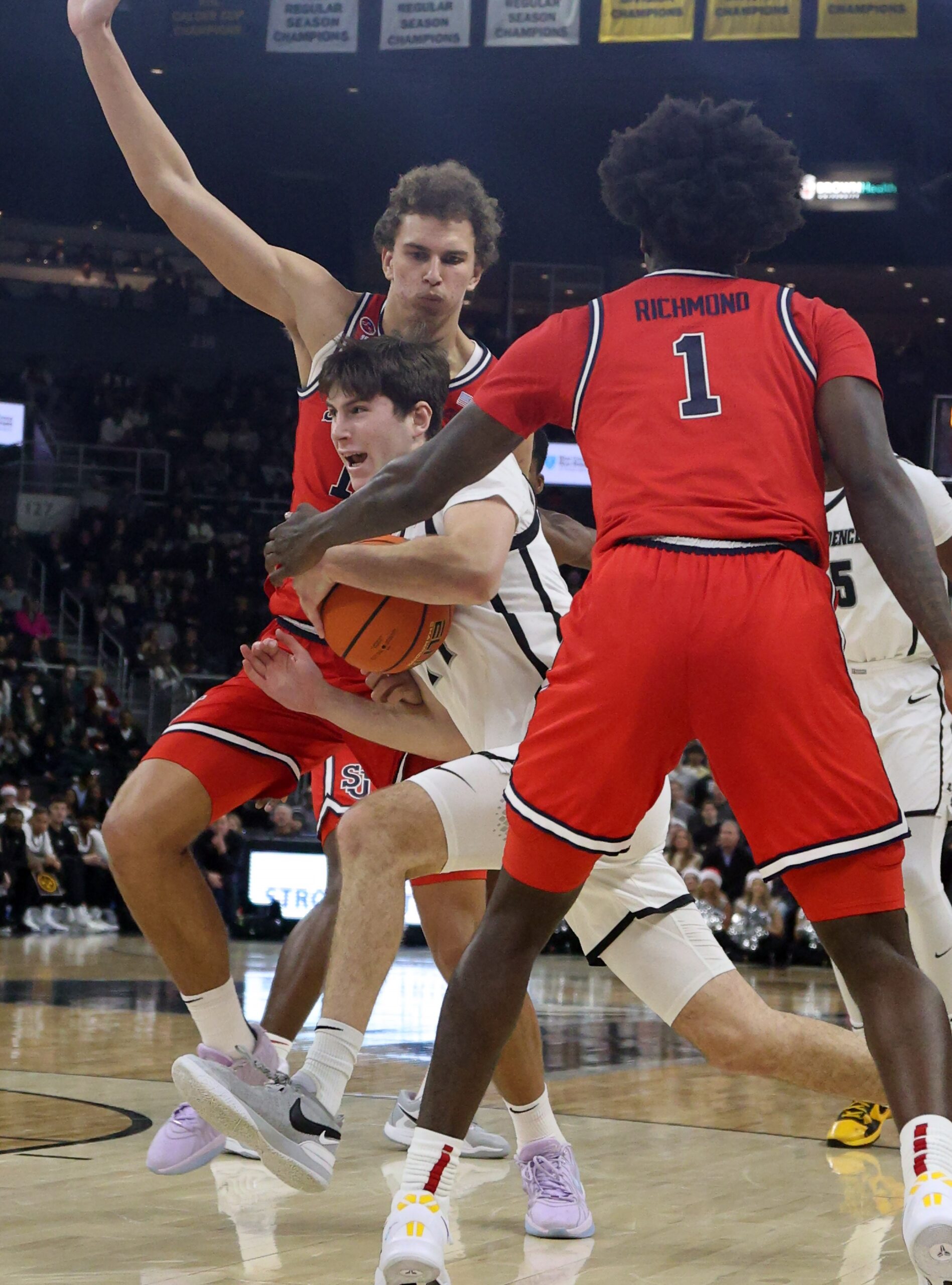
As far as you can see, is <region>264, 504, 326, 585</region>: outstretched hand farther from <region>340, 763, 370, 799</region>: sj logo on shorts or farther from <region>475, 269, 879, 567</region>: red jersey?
<region>340, 763, 370, 799</region>: sj logo on shorts

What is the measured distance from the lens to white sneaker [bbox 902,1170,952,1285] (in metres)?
2.26

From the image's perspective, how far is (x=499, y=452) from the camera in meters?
2.86

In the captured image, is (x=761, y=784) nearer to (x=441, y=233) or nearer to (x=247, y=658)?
(x=247, y=658)

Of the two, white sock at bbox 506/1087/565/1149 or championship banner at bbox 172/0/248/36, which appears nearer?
white sock at bbox 506/1087/565/1149

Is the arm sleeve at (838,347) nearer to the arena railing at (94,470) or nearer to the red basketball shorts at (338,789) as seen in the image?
the red basketball shorts at (338,789)

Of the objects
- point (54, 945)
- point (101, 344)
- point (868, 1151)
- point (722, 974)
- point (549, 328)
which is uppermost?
point (101, 344)

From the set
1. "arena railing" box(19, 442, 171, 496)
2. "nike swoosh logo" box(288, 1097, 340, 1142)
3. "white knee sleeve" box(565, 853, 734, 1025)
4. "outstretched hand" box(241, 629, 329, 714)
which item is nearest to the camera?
"nike swoosh logo" box(288, 1097, 340, 1142)

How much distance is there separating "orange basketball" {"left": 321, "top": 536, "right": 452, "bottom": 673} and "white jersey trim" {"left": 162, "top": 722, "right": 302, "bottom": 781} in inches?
20.5

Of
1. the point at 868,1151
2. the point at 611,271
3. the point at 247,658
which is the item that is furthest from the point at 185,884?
the point at 611,271

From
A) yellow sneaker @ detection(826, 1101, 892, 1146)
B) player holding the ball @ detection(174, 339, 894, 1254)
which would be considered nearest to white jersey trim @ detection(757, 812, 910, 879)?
player holding the ball @ detection(174, 339, 894, 1254)

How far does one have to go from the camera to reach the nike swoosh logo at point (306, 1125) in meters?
2.96

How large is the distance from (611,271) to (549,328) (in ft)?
74.4

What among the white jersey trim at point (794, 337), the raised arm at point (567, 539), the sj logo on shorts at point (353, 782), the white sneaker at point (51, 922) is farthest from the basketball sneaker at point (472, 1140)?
the white sneaker at point (51, 922)

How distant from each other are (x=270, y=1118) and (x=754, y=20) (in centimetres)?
1435
